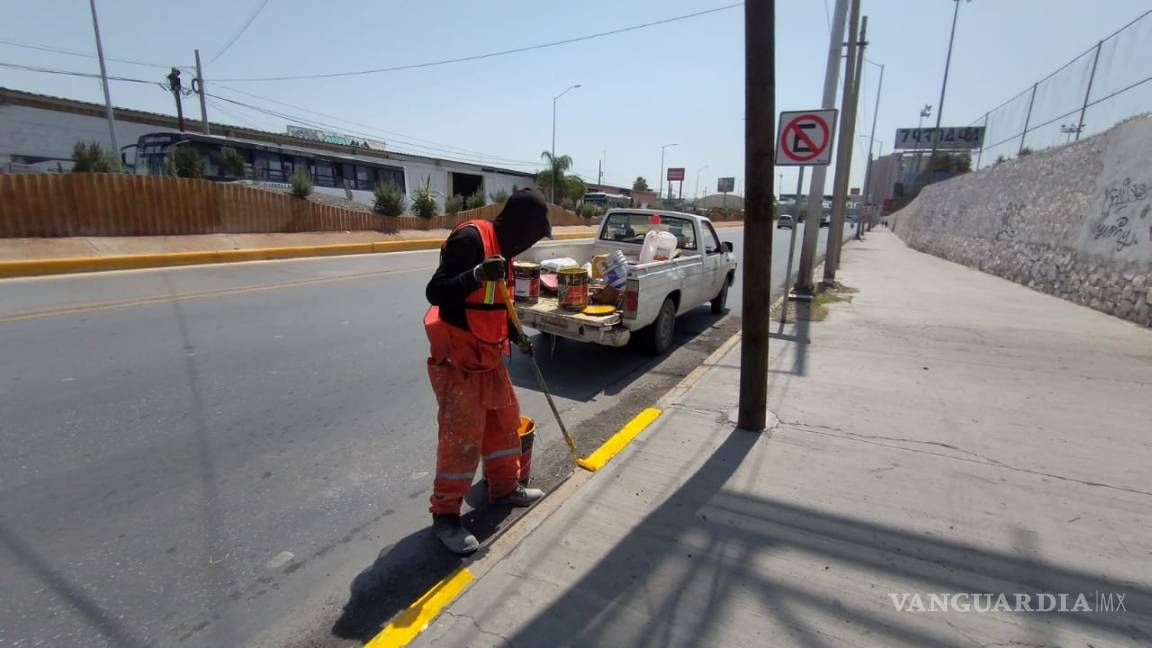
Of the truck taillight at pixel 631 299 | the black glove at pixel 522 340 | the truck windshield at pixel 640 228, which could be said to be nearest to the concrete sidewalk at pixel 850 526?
the black glove at pixel 522 340

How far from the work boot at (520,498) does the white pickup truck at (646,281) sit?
2276 mm

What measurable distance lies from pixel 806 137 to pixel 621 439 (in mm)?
5185

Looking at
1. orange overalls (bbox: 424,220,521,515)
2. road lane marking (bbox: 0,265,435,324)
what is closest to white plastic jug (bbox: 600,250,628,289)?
orange overalls (bbox: 424,220,521,515)

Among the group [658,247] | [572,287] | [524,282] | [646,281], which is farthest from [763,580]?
[658,247]

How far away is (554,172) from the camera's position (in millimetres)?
48031

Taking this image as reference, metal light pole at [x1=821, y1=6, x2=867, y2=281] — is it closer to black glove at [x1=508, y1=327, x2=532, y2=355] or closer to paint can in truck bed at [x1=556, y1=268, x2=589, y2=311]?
paint can in truck bed at [x1=556, y1=268, x2=589, y2=311]

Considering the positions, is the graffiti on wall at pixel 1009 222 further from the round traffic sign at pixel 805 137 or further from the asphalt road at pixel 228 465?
the asphalt road at pixel 228 465

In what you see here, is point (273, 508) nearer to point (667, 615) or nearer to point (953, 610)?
point (667, 615)

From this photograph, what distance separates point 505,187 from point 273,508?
158 feet

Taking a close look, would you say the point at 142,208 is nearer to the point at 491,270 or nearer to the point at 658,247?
the point at 658,247

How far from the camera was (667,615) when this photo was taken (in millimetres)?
2236

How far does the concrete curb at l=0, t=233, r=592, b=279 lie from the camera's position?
992 cm

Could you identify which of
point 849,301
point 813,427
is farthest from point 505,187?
point 813,427

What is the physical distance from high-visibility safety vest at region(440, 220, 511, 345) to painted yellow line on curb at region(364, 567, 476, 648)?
112cm
